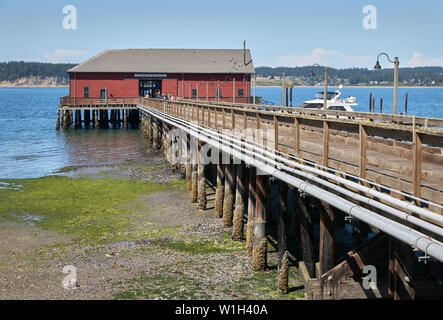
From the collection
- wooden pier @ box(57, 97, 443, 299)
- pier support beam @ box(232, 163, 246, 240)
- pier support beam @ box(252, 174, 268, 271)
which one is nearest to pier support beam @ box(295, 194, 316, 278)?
wooden pier @ box(57, 97, 443, 299)

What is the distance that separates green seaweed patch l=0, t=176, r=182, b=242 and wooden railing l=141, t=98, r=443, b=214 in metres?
6.49

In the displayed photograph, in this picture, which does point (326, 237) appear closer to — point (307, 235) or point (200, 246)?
point (307, 235)

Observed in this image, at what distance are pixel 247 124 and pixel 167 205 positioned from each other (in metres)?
6.23

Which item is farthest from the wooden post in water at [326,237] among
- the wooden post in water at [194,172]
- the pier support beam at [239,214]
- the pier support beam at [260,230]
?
the wooden post in water at [194,172]

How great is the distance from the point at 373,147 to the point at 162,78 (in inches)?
2362

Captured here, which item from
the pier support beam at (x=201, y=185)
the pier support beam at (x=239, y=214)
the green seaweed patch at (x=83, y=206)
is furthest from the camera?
the pier support beam at (x=201, y=185)

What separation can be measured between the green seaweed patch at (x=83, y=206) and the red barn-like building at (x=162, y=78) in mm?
38704

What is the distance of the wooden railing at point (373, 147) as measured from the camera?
7566 millimetres

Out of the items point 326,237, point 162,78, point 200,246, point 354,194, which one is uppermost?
point 162,78

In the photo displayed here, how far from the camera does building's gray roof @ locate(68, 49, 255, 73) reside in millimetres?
67062

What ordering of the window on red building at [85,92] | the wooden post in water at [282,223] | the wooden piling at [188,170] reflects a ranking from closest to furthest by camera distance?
the wooden post in water at [282,223] → the wooden piling at [188,170] → the window on red building at [85,92]

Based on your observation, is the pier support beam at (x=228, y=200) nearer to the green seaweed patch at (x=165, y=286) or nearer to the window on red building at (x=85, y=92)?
the green seaweed patch at (x=165, y=286)

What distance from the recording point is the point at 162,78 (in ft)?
222

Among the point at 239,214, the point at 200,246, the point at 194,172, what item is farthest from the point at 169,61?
the point at 200,246
